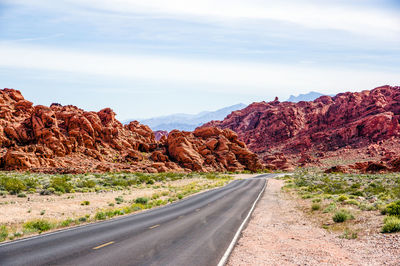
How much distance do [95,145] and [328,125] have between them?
335 feet

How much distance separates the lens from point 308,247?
10.8m

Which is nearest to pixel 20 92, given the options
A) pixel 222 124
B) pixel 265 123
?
pixel 265 123

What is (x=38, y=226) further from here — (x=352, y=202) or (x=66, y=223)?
(x=352, y=202)

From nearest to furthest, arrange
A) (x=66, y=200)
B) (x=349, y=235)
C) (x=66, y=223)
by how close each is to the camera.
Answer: (x=349, y=235) < (x=66, y=223) < (x=66, y=200)

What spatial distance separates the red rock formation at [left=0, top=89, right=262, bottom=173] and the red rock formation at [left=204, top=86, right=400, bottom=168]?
1287 inches

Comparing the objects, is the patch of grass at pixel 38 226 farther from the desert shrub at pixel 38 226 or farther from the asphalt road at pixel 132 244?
the asphalt road at pixel 132 244

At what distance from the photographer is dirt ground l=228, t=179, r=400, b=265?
9.07m

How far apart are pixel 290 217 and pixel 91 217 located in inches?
476

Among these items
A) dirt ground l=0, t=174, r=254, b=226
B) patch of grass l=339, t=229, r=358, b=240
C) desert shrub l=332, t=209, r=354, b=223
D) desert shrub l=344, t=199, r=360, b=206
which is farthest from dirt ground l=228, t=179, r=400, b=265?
dirt ground l=0, t=174, r=254, b=226

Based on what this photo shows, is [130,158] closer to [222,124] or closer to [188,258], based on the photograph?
[188,258]

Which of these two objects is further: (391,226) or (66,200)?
(66,200)

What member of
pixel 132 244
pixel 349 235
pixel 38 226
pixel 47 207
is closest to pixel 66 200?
pixel 47 207

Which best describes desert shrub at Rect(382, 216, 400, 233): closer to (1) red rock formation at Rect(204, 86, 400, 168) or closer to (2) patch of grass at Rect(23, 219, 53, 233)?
(2) patch of grass at Rect(23, 219, 53, 233)

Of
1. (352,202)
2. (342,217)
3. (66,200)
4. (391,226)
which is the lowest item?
(66,200)
